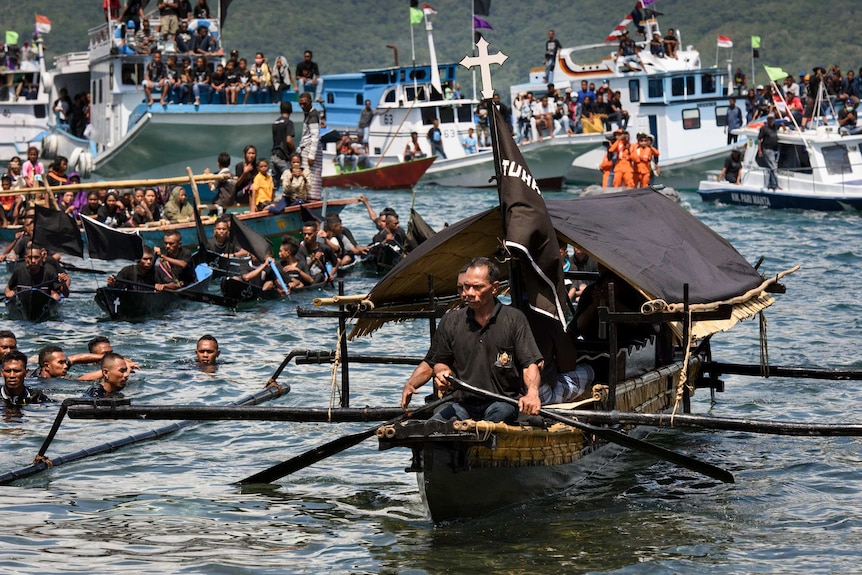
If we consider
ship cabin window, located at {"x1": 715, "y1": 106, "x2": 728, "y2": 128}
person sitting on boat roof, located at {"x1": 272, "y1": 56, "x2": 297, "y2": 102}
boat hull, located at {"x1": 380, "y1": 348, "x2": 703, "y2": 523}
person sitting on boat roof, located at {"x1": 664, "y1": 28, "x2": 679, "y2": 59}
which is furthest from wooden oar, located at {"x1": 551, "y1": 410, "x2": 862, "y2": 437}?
person sitting on boat roof, located at {"x1": 664, "y1": 28, "x2": 679, "y2": 59}

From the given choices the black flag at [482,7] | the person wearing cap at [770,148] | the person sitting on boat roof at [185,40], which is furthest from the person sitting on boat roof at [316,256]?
the black flag at [482,7]

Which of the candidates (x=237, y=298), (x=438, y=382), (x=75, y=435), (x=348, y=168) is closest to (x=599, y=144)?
(x=348, y=168)

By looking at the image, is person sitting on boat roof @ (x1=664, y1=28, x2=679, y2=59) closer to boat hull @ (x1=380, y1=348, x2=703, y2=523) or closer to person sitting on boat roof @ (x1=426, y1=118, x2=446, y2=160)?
person sitting on boat roof @ (x1=426, y1=118, x2=446, y2=160)

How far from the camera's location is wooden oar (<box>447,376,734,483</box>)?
10.0 m

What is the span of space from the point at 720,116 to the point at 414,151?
37.4ft

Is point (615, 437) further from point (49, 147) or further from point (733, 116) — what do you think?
point (49, 147)

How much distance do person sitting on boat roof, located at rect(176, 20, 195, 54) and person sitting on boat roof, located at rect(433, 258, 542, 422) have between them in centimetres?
3435

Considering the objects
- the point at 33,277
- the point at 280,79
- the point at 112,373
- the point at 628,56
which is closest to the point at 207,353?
the point at 112,373

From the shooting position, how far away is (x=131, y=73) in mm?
44781

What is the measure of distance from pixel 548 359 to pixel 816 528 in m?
2.67

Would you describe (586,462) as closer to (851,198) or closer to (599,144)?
(851,198)

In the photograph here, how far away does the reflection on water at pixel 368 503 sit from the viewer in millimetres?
10156

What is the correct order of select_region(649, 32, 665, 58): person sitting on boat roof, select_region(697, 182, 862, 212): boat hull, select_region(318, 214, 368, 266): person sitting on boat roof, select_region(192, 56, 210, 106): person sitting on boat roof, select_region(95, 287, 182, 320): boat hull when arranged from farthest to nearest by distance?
1. select_region(649, 32, 665, 58): person sitting on boat roof
2. select_region(192, 56, 210, 106): person sitting on boat roof
3. select_region(697, 182, 862, 212): boat hull
4. select_region(318, 214, 368, 266): person sitting on boat roof
5. select_region(95, 287, 182, 320): boat hull

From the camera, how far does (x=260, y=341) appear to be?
20094mm
